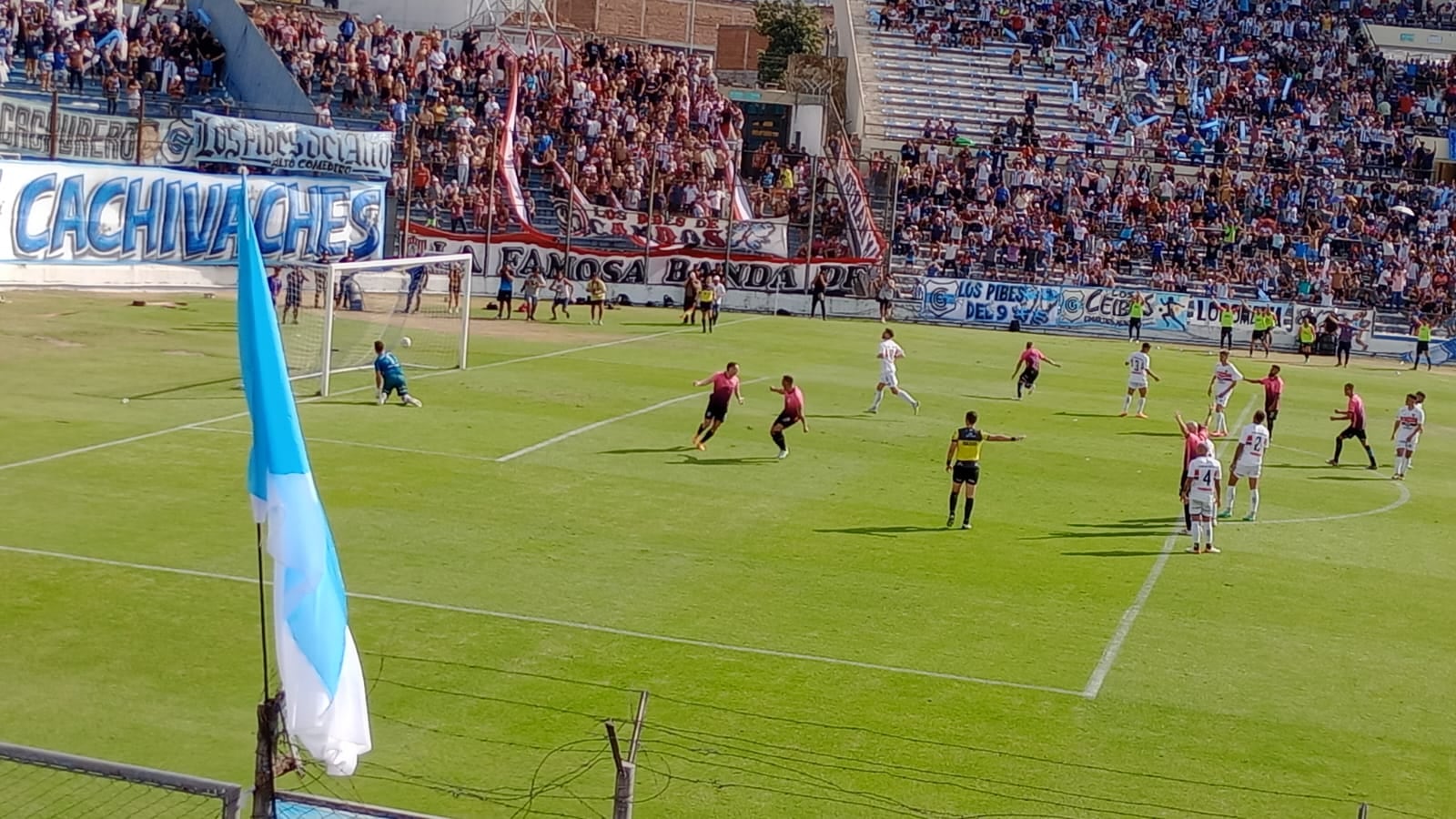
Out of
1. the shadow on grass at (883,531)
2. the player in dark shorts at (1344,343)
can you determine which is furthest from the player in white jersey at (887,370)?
the player in dark shorts at (1344,343)

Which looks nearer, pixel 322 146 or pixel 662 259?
pixel 322 146

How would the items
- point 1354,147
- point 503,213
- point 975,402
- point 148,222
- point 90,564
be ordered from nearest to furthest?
point 90,564 < point 975,402 < point 148,222 < point 503,213 < point 1354,147

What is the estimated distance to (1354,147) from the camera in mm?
69312

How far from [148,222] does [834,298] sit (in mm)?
23411

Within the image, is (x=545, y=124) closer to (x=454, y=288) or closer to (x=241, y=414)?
(x=454, y=288)

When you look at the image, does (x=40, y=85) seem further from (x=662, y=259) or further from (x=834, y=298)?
(x=834, y=298)

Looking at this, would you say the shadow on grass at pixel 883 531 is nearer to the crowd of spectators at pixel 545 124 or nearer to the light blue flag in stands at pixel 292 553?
the light blue flag in stands at pixel 292 553

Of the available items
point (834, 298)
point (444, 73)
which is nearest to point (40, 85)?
point (444, 73)

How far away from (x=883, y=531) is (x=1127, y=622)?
464cm

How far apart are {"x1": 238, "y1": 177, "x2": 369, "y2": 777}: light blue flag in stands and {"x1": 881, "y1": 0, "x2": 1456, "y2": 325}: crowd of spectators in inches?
2132

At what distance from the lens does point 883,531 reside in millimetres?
22656

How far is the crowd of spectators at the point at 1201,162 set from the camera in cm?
6178

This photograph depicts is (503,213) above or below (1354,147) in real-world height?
below

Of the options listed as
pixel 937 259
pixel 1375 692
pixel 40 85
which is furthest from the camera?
pixel 937 259
